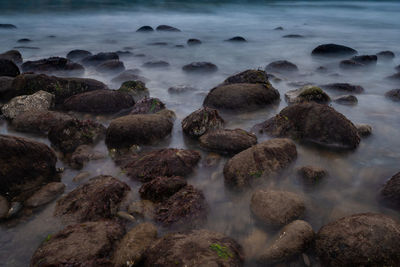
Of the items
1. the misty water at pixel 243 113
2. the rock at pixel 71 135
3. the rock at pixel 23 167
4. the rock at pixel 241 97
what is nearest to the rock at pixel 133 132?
the misty water at pixel 243 113

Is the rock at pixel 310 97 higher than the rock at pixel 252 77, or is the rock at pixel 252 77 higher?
the rock at pixel 252 77

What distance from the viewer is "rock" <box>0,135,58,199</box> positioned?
4.08m

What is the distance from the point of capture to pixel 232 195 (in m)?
4.16

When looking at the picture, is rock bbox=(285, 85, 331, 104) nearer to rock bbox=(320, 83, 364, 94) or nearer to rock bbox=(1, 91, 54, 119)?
rock bbox=(320, 83, 364, 94)

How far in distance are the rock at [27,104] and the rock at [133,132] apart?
2.48 metres

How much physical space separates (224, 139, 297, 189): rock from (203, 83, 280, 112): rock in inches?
104

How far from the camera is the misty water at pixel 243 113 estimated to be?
3.72 meters

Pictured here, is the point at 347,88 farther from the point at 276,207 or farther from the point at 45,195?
the point at 45,195

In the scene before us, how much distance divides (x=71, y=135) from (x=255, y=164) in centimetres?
340

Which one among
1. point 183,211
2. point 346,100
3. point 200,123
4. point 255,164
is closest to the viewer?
point 183,211

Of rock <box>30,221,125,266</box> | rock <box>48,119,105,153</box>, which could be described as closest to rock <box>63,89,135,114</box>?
rock <box>48,119,105,153</box>

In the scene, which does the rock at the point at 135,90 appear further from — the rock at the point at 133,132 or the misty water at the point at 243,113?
the rock at the point at 133,132

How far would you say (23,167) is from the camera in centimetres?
425

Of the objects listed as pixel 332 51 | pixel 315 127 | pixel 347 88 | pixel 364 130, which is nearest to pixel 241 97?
pixel 315 127
